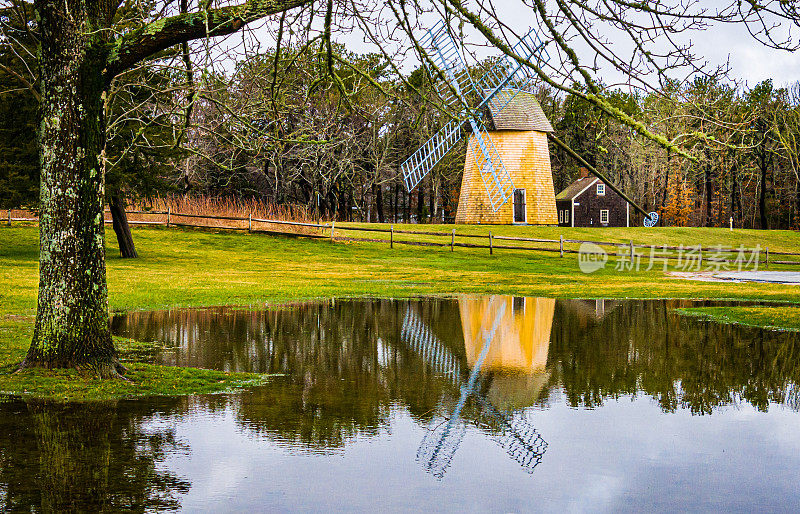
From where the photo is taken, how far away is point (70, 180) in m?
8.87

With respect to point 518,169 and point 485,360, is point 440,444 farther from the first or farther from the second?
point 518,169

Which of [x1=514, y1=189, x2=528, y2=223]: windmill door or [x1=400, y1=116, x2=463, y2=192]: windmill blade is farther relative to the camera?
[x1=400, y1=116, x2=463, y2=192]: windmill blade

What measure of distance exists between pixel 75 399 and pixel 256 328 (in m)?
6.47

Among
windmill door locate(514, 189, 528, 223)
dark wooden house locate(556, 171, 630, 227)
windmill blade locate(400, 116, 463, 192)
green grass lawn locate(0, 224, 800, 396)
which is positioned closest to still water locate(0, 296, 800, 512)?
green grass lawn locate(0, 224, 800, 396)

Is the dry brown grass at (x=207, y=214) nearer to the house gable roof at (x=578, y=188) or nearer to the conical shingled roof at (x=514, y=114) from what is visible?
the conical shingled roof at (x=514, y=114)

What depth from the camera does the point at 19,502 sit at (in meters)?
5.23

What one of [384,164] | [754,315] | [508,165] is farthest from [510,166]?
[754,315]

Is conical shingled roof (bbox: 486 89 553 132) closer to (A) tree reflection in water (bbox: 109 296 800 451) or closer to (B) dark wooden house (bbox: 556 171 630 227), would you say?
(B) dark wooden house (bbox: 556 171 630 227)

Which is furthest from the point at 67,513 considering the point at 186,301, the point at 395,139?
the point at 395,139

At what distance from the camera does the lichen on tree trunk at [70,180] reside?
8.87 meters

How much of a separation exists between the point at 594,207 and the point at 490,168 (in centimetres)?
2037

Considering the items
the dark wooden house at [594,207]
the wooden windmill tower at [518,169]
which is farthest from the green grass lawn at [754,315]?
the dark wooden house at [594,207]

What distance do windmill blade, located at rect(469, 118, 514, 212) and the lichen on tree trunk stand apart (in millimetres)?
42118

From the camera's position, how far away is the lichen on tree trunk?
8.87 meters
